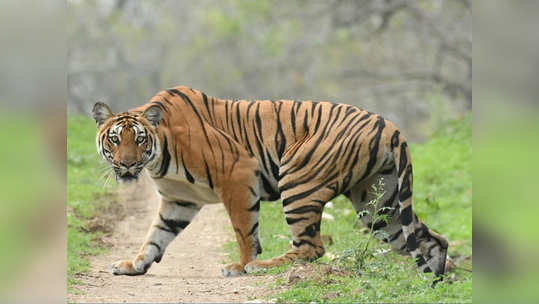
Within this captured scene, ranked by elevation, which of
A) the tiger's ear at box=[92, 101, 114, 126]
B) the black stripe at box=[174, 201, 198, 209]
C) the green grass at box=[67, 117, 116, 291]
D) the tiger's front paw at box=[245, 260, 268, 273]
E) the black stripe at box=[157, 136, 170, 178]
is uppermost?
the tiger's ear at box=[92, 101, 114, 126]

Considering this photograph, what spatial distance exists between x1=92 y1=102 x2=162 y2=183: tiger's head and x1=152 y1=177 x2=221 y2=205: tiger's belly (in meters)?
0.47

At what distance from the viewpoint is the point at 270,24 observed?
2561 centimetres

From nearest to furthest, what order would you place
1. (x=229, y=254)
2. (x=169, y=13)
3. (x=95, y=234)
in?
(x=229, y=254)
(x=95, y=234)
(x=169, y=13)

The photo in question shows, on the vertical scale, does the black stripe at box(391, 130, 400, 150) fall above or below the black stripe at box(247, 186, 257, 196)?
above

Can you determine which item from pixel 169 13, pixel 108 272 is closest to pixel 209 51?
pixel 169 13

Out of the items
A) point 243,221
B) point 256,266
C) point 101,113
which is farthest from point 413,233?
point 101,113

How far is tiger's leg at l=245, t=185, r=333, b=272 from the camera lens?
6.73 m

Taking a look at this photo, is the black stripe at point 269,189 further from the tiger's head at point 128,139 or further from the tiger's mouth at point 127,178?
the tiger's mouth at point 127,178

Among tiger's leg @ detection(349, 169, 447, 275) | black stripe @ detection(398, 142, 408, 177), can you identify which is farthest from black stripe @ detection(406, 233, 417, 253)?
black stripe @ detection(398, 142, 408, 177)

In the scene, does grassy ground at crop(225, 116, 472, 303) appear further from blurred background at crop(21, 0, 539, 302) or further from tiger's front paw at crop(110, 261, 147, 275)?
Answer: blurred background at crop(21, 0, 539, 302)

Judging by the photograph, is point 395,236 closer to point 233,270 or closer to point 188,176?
point 233,270
